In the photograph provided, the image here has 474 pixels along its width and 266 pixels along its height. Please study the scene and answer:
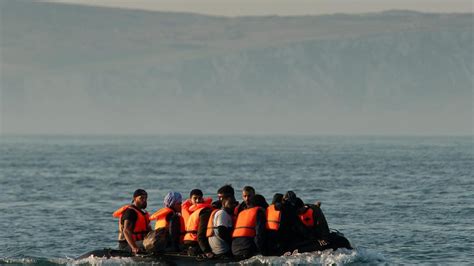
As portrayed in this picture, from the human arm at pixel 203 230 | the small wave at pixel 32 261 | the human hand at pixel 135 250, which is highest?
the human arm at pixel 203 230

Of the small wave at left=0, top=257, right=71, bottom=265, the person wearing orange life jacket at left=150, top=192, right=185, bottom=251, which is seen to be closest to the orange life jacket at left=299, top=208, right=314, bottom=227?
the person wearing orange life jacket at left=150, top=192, right=185, bottom=251

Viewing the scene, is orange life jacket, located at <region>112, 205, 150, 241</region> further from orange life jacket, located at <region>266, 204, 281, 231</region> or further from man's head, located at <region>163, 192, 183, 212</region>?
orange life jacket, located at <region>266, 204, 281, 231</region>

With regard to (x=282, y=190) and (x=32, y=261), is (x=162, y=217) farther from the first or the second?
(x=282, y=190)

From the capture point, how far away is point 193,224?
96.8 ft

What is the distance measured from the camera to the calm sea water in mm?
34812

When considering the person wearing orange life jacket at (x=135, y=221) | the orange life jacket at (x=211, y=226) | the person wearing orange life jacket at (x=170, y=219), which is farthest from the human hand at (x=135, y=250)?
the orange life jacket at (x=211, y=226)

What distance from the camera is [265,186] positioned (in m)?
59.7

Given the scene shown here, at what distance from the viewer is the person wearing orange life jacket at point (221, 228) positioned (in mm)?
29234

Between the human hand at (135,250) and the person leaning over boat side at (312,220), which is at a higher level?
the person leaning over boat side at (312,220)

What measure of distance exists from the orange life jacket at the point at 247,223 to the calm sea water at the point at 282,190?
2.16 feet

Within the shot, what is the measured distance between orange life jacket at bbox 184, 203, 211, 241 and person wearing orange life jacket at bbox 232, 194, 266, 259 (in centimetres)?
89

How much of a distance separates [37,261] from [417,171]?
42.4 meters

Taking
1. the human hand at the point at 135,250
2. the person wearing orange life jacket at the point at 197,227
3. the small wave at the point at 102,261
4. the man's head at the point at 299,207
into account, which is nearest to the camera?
the human hand at the point at 135,250

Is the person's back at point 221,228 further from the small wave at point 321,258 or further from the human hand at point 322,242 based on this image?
the human hand at point 322,242
